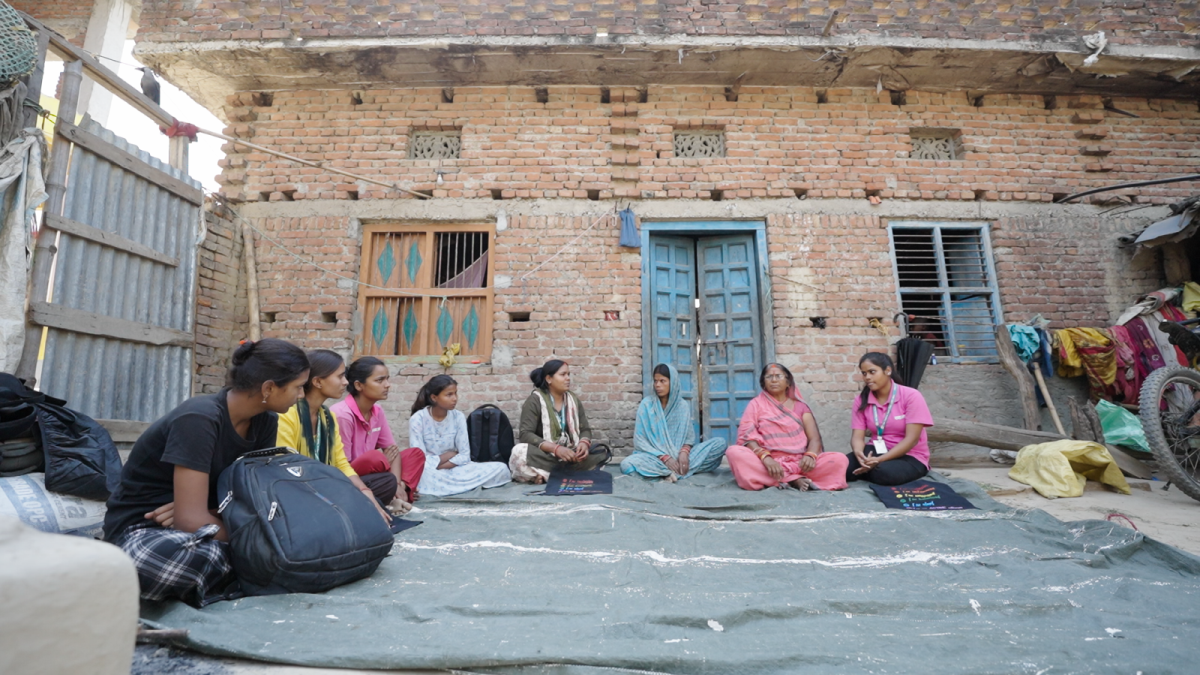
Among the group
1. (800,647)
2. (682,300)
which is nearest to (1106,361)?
(682,300)

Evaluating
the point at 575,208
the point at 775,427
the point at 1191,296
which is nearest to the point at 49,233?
the point at 575,208

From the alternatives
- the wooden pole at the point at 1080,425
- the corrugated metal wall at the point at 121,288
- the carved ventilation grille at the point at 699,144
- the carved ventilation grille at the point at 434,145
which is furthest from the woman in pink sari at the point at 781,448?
the corrugated metal wall at the point at 121,288

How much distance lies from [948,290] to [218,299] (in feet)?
23.6

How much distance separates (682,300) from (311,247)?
382cm

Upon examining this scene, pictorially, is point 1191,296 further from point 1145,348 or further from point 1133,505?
point 1133,505

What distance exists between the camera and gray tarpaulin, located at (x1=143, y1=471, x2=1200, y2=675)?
1697mm

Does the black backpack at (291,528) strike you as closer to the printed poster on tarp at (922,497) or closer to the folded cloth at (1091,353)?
the printed poster on tarp at (922,497)

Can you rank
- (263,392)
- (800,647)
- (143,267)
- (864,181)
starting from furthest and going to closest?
1. (864,181)
2. (143,267)
3. (263,392)
4. (800,647)

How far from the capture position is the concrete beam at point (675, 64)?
5902 mm

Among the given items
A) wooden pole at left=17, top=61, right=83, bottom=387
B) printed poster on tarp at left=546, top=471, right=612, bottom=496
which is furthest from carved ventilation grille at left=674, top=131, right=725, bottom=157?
wooden pole at left=17, top=61, right=83, bottom=387

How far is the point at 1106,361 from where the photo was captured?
5.71 meters

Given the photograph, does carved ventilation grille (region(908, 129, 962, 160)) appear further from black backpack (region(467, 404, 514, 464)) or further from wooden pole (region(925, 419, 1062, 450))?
black backpack (region(467, 404, 514, 464))

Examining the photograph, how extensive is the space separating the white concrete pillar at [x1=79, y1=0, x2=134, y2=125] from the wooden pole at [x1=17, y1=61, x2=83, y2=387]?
564cm

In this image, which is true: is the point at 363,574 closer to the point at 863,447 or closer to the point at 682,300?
the point at 863,447
